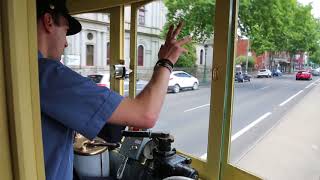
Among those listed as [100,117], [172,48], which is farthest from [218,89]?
[100,117]

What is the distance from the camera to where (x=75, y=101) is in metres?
0.76

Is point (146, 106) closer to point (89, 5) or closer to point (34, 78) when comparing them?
point (34, 78)

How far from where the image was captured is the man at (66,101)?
2.52ft

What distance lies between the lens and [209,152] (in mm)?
1890

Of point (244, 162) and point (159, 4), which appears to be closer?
point (244, 162)

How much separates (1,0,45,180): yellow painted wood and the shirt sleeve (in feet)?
0.61

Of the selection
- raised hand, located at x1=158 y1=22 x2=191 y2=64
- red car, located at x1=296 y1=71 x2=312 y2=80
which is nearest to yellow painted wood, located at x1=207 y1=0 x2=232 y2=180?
red car, located at x1=296 y1=71 x2=312 y2=80

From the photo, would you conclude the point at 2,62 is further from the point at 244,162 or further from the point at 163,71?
the point at 244,162

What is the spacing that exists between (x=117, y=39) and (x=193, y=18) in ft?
2.81

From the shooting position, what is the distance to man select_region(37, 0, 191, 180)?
77 cm

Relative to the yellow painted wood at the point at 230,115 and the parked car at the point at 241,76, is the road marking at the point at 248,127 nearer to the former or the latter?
the yellow painted wood at the point at 230,115

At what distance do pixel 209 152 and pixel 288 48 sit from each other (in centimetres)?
77

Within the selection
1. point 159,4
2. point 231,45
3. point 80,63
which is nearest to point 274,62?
point 231,45

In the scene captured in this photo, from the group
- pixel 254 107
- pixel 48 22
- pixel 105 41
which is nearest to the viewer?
pixel 48 22
